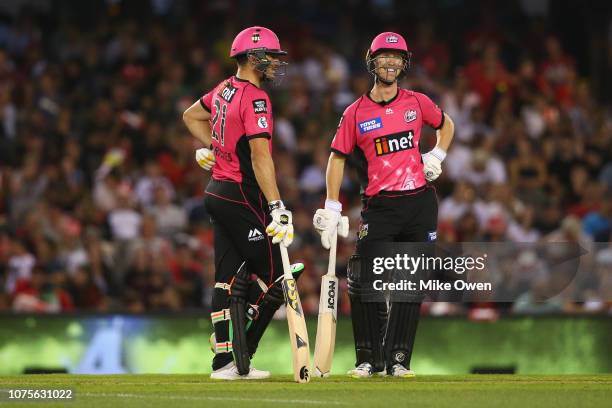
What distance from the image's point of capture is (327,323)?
10.1 metres

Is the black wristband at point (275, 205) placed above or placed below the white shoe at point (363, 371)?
above

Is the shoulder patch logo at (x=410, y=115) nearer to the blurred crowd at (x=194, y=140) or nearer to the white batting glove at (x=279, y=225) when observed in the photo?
the white batting glove at (x=279, y=225)

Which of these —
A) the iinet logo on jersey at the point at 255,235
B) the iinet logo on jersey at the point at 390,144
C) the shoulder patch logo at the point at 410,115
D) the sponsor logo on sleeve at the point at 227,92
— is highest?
the sponsor logo on sleeve at the point at 227,92

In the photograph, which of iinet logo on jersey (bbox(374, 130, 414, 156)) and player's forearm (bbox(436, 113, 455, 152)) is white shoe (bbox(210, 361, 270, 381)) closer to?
iinet logo on jersey (bbox(374, 130, 414, 156))

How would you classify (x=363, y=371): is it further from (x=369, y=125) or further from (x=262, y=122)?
(x=262, y=122)

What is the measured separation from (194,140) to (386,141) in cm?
732

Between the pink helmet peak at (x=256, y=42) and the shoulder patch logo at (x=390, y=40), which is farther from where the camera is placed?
the shoulder patch logo at (x=390, y=40)

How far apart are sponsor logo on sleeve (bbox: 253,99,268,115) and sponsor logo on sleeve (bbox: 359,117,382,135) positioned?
2.55 ft

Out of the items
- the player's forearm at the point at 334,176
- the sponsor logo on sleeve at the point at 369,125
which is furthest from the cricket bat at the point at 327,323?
the sponsor logo on sleeve at the point at 369,125

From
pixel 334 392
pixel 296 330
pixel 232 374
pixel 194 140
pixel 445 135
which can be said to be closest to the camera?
pixel 334 392

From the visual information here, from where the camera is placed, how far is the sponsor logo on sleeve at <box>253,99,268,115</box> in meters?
9.67

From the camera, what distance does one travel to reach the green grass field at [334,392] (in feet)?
27.3

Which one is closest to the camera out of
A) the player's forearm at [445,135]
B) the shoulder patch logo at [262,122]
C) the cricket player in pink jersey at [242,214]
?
the shoulder patch logo at [262,122]

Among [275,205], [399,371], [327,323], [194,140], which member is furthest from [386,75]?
[194,140]
